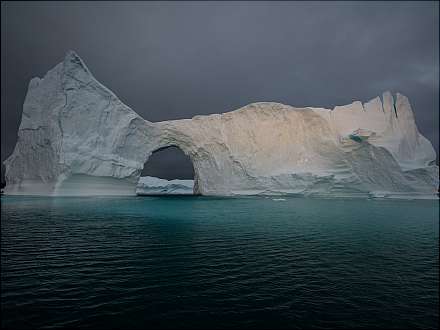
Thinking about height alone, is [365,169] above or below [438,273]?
above

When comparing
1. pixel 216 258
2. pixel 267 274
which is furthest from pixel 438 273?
pixel 216 258

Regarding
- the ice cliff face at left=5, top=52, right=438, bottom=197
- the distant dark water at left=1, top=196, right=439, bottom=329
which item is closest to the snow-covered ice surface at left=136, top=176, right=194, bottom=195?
the ice cliff face at left=5, top=52, right=438, bottom=197

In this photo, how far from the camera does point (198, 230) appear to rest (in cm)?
1160

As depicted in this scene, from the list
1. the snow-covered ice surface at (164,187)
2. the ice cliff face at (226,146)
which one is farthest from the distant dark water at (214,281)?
the snow-covered ice surface at (164,187)

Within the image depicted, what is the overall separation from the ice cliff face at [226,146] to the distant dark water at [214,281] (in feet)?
71.9

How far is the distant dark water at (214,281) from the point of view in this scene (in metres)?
4.01

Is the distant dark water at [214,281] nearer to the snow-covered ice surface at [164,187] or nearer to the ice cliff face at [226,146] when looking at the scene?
the ice cliff face at [226,146]

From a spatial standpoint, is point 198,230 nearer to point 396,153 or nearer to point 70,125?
point 70,125

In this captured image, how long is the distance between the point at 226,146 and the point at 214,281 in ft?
104

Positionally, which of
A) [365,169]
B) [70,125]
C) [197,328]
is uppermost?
[70,125]

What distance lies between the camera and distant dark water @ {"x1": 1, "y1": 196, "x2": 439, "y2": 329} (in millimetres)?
4008

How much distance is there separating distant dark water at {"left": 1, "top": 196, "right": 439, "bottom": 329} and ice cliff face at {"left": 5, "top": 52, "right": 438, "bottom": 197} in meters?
21.9

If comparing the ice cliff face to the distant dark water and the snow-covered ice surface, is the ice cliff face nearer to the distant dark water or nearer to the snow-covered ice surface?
the distant dark water

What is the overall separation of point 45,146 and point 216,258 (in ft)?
94.3
